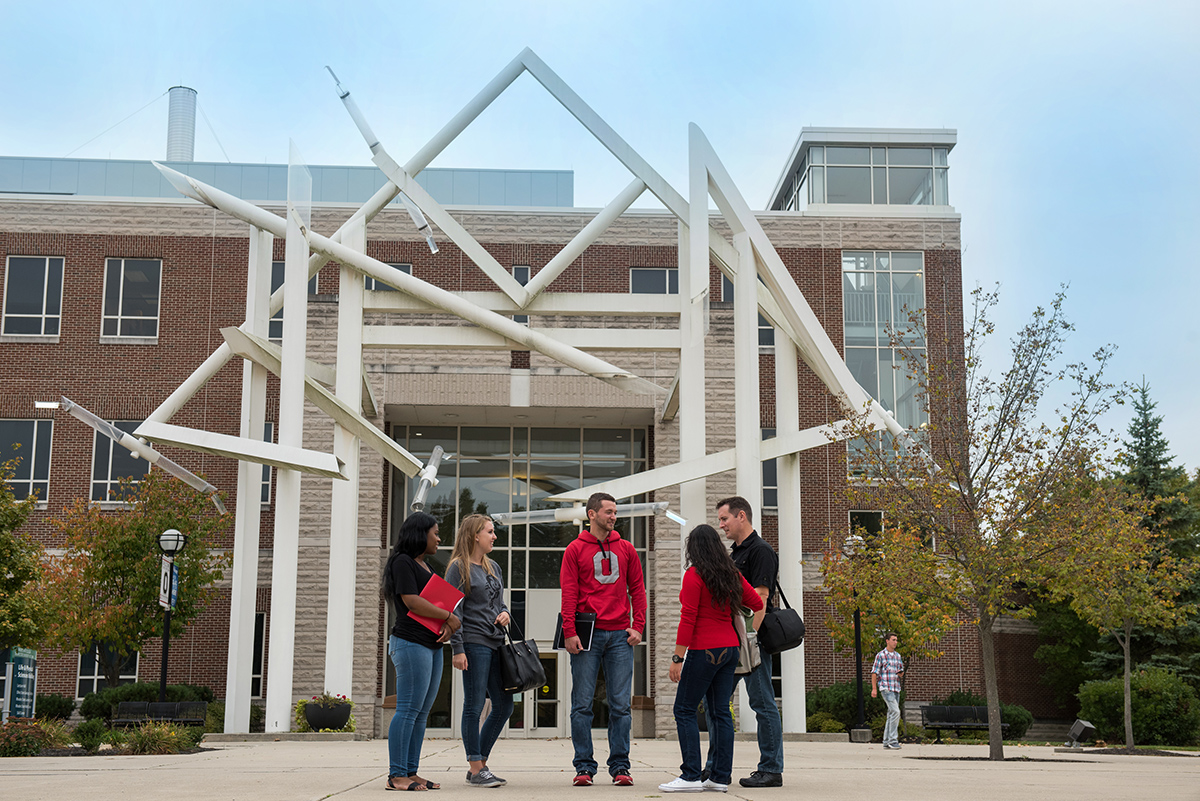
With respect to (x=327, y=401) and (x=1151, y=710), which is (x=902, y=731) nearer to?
(x=1151, y=710)

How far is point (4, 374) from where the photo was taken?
98.5ft

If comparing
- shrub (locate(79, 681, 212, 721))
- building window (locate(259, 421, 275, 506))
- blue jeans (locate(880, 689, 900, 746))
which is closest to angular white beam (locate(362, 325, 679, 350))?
blue jeans (locate(880, 689, 900, 746))

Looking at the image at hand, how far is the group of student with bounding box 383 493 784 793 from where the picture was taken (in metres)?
A: 7.27

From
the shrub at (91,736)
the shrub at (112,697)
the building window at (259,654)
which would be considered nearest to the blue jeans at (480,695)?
the shrub at (91,736)

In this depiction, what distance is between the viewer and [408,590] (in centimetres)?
726

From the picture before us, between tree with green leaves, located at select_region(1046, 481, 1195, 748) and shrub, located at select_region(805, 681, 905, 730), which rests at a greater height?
tree with green leaves, located at select_region(1046, 481, 1195, 748)

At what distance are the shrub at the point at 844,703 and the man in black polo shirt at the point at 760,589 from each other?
1894 centimetres

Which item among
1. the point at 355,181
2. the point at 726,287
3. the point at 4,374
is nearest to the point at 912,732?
the point at 726,287

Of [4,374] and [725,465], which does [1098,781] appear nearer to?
[725,465]

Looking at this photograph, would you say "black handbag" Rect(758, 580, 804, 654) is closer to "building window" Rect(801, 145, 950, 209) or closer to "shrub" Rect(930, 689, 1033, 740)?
"shrub" Rect(930, 689, 1033, 740)

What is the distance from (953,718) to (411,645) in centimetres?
1879

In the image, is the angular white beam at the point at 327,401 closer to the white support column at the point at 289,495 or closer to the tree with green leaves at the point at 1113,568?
the white support column at the point at 289,495

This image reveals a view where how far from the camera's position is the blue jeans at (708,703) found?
286 inches

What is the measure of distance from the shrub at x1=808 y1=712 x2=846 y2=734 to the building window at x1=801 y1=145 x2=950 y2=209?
1593 centimetres
